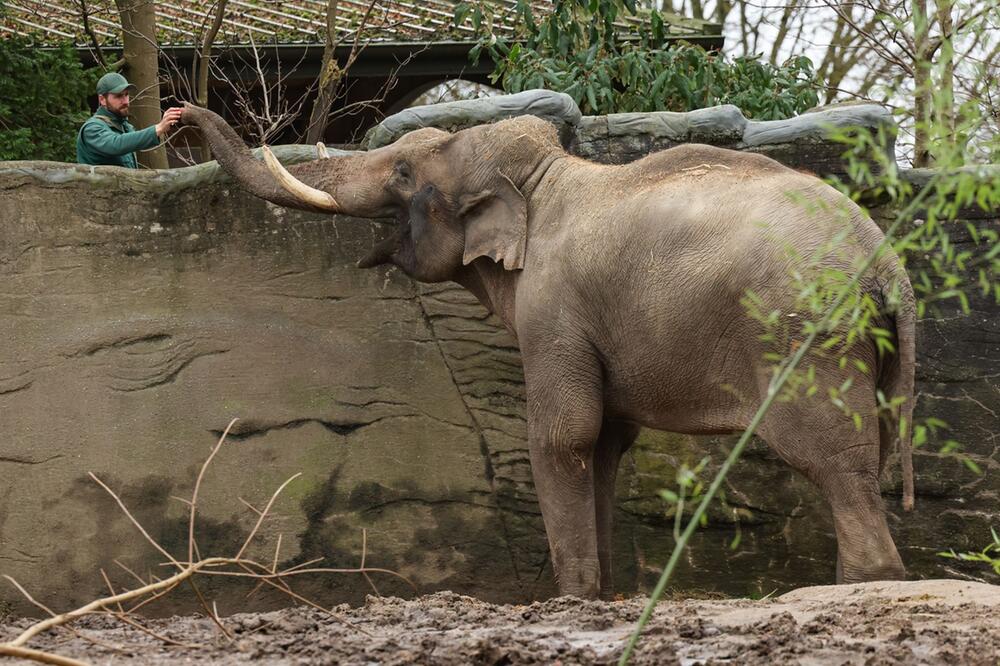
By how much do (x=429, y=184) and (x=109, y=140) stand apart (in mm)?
2097

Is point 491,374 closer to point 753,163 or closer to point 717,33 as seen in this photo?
point 753,163

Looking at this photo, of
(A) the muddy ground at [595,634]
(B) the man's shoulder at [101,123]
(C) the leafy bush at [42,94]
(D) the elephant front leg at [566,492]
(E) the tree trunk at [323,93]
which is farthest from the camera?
(C) the leafy bush at [42,94]

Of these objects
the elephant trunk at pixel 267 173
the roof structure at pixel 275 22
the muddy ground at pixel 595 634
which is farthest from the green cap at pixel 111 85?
the muddy ground at pixel 595 634

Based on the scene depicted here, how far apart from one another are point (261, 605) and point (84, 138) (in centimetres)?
278

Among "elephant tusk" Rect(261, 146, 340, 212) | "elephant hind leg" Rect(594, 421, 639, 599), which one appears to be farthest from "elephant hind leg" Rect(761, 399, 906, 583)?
"elephant tusk" Rect(261, 146, 340, 212)

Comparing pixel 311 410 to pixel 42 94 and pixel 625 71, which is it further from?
pixel 42 94

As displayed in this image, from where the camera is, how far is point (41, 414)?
24.4ft

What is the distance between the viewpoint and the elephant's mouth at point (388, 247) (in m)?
7.01

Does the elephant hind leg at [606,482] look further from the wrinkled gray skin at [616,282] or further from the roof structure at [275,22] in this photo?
the roof structure at [275,22]

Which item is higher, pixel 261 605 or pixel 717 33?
pixel 717 33

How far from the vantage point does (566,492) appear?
21.1 ft

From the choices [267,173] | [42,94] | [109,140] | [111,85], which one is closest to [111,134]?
[109,140]

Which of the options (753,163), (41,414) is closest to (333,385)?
(41,414)

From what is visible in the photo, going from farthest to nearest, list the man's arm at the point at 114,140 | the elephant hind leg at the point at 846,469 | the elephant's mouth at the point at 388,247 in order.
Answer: the man's arm at the point at 114,140 → the elephant's mouth at the point at 388,247 → the elephant hind leg at the point at 846,469
